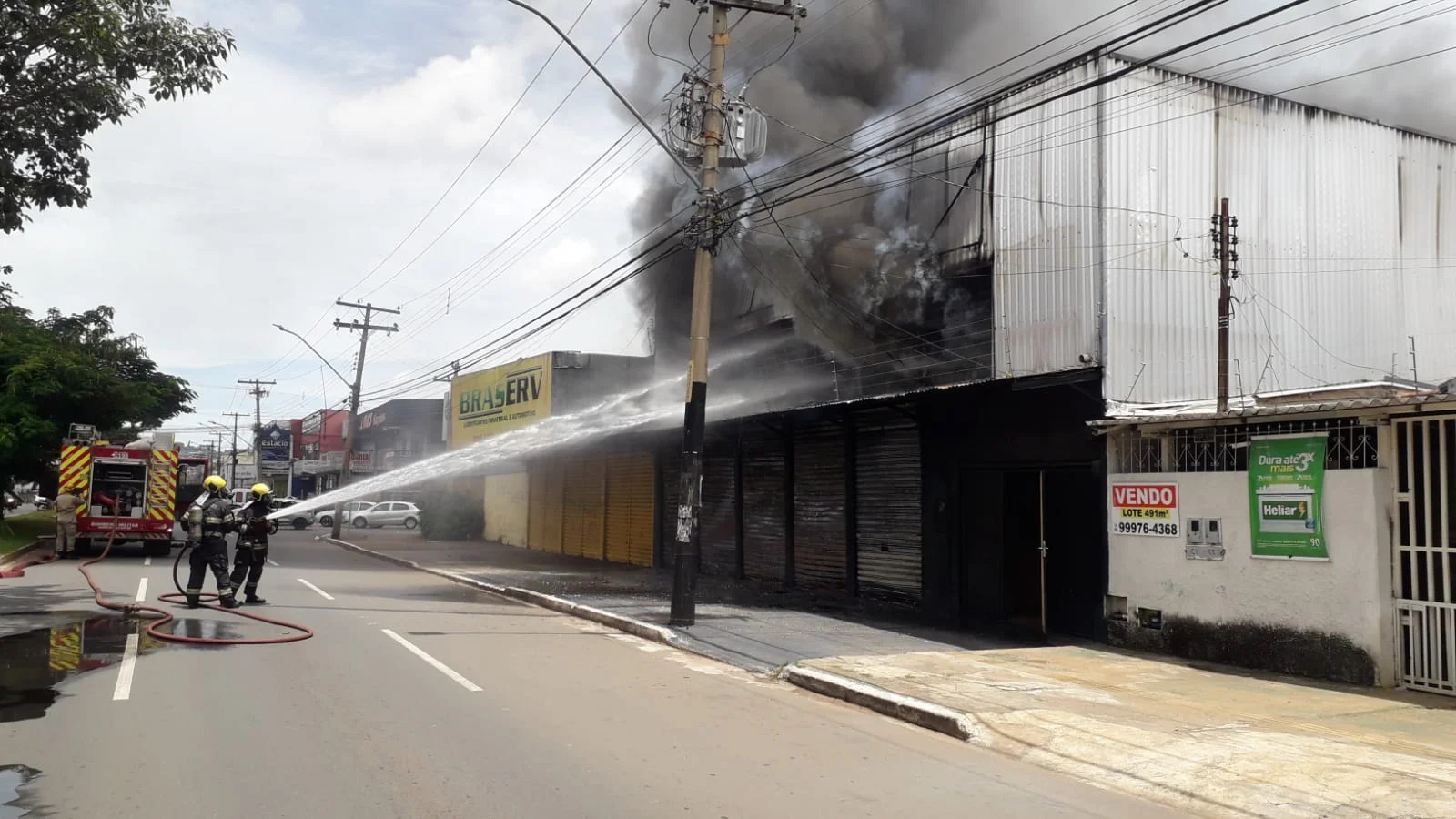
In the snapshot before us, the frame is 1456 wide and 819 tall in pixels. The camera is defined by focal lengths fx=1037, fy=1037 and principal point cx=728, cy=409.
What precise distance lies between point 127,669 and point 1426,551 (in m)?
10.9

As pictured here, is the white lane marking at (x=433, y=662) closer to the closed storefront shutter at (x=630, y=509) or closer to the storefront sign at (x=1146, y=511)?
the storefront sign at (x=1146, y=511)

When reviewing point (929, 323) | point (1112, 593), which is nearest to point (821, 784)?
point (1112, 593)

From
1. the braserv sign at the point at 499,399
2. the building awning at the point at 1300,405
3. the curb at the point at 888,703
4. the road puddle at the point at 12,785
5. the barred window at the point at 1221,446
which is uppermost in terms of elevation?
the braserv sign at the point at 499,399

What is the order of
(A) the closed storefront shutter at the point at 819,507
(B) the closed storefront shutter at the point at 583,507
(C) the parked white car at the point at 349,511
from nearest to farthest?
(A) the closed storefront shutter at the point at 819,507 → (B) the closed storefront shutter at the point at 583,507 → (C) the parked white car at the point at 349,511

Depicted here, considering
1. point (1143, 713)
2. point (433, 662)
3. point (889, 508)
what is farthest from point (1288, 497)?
point (433, 662)

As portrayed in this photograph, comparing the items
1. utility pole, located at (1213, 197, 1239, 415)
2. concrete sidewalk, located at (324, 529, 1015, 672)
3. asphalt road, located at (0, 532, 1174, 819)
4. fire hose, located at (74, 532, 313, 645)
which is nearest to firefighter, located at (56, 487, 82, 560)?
concrete sidewalk, located at (324, 529, 1015, 672)

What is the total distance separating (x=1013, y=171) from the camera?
14.5m

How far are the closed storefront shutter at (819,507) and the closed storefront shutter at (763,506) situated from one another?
599mm

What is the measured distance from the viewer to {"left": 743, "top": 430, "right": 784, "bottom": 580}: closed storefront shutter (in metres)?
17.9

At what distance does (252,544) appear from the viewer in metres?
A: 13.2

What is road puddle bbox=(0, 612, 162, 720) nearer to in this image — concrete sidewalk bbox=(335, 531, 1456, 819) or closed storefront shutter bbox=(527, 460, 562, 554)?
concrete sidewalk bbox=(335, 531, 1456, 819)

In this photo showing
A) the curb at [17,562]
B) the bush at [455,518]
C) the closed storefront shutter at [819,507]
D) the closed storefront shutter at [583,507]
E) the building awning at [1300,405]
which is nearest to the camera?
the building awning at [1300,405]

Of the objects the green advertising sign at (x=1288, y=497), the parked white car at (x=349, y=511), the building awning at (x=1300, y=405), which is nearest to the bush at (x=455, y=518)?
the parked white car at (x=349, y=511)

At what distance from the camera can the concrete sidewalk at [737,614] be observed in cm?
1118
